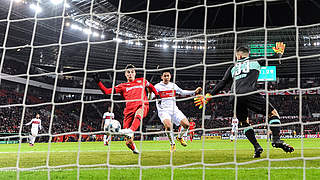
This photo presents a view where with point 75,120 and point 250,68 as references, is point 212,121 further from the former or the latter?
point 250,68

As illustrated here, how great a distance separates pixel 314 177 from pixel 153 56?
971 inches

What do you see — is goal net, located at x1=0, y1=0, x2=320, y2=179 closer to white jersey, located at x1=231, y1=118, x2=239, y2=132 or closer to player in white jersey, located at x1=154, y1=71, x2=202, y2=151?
white jersey, located at x1=231, y1=118, x2=239, y2=132

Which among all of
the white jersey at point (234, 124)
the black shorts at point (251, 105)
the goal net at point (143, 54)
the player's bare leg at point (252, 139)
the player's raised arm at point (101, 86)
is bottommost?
the player's bare leg at point (252, 139)

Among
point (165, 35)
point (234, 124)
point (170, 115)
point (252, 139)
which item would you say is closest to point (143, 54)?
point (165, 35)

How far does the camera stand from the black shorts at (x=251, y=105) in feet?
14.4

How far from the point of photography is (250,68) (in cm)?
450

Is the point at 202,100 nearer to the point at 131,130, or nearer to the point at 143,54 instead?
the point at 131,130

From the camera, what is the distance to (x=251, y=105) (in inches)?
176

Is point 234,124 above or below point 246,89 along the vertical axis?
below

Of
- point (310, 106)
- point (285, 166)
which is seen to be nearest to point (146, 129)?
point (310, 106)

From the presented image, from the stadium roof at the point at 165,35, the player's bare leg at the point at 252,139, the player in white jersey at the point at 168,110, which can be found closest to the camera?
the player's bare leg at the point at 252,139

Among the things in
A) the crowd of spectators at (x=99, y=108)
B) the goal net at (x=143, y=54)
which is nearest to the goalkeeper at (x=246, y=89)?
the goal net at (x=143, y=54)

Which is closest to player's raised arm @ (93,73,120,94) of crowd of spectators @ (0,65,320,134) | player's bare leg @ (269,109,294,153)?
player's bare leg @ (269,109,294,153)

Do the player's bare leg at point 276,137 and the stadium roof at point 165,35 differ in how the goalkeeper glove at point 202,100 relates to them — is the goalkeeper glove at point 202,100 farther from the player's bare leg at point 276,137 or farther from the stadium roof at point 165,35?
the stadium roof at point 165,35
